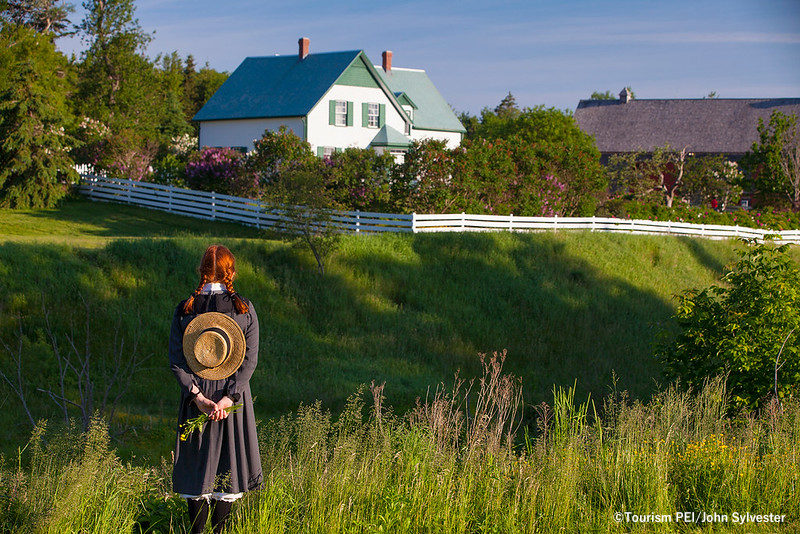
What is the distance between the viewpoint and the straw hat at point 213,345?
176 inches

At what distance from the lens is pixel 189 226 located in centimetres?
2455

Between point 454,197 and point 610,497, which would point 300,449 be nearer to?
point 610,497

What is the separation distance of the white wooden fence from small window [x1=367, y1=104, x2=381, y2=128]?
1310 cm

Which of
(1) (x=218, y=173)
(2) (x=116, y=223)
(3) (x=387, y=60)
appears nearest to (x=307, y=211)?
(2) (x=116, y=223)

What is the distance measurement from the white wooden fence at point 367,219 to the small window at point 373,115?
43.0 feet

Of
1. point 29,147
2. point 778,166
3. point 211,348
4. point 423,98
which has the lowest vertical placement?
point 211,348

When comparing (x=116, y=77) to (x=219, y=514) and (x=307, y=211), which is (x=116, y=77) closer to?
(x=307, y=211)

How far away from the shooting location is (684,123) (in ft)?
187

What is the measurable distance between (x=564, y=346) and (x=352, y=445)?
14.5 metres

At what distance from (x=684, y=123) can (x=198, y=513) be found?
191ft

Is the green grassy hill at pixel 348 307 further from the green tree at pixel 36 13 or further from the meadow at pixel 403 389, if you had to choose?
the green tree at pixel 36 13

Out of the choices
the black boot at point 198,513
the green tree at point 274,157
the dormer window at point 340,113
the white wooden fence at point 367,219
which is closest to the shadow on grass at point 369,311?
the white wooden fence at point 367,219

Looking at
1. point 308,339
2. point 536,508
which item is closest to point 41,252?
point 308,339

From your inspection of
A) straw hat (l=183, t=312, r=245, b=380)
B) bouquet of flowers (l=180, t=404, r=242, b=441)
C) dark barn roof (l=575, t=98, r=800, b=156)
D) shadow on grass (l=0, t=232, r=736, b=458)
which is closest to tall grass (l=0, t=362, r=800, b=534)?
bouquet of flowers (l=180, t=404, r=242, b=441)
